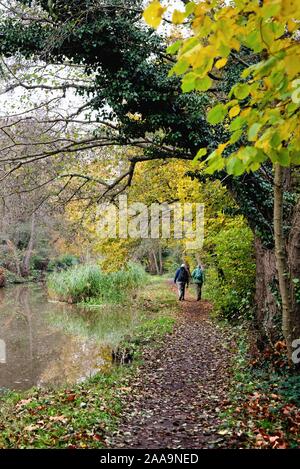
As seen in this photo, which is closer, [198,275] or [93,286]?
[198,275]

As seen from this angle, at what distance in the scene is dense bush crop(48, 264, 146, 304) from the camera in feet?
67.6

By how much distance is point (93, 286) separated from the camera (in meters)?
21.1

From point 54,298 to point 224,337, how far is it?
13198 millimetres

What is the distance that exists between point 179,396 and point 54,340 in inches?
287

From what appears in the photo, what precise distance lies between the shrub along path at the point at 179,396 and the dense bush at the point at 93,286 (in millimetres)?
9152

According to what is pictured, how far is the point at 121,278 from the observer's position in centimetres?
2161

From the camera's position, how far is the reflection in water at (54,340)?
9703 millimetres

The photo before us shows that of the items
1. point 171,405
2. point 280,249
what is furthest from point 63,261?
point 280,249

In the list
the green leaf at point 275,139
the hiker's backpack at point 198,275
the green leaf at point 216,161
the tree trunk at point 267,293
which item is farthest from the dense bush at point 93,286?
the green leaf at point 275,139

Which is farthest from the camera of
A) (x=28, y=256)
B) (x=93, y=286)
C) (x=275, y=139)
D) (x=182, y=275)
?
(x=28, y=256)

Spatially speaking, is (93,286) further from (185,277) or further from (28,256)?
(28,256)

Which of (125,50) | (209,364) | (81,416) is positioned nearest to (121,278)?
(209,364)

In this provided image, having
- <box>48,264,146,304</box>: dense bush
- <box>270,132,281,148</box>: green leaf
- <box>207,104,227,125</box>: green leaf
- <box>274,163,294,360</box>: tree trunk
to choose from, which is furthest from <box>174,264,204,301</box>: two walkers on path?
<box>270,132,281,148</box>: green leaf

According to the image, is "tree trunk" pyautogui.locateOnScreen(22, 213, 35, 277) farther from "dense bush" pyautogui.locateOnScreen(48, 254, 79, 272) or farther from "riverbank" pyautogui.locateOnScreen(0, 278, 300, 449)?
"riverbank" pyautogui.locateOnScreen(0, 278, 300, 449)
